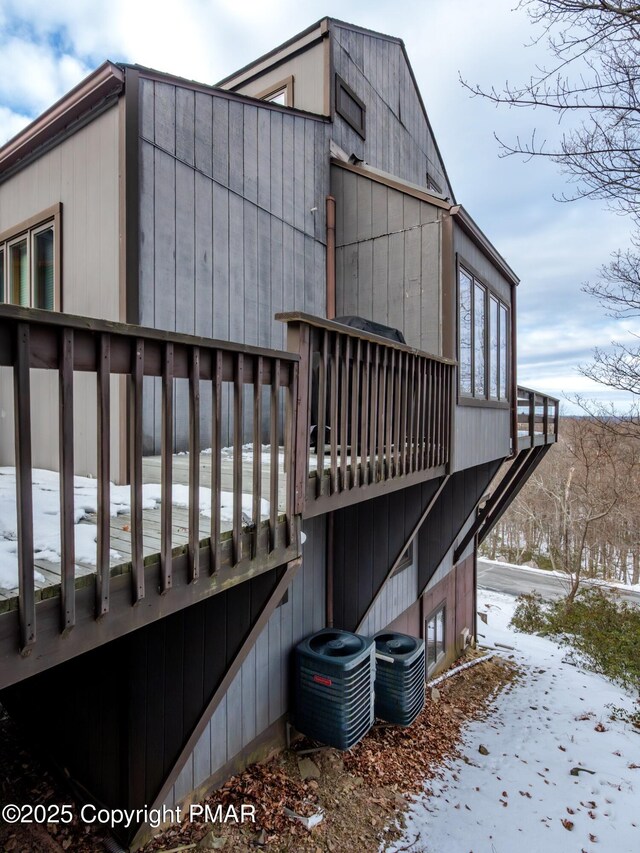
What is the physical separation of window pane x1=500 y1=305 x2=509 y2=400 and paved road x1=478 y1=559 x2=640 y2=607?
1544cm

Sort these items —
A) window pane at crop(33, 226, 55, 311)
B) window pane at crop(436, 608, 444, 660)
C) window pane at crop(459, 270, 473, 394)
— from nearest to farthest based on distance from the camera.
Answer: window pane at crop(33, 226, 55, 311)
window pane at crop(459, 270, 473, 394)
window pane at crop(436, 608, 444, 660)

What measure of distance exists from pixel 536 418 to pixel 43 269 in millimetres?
7831

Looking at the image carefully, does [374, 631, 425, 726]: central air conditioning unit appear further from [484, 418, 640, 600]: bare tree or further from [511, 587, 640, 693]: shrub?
[484, 418, 640, 600]: bare tree

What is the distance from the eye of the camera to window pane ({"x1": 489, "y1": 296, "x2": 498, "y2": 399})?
5.58 m

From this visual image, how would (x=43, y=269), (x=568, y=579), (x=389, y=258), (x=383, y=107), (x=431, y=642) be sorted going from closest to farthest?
1. (x=43, y=269)
2. (x=389, y=258)
3. (x=383, y=107)
4. (x=431, y=642)
5. (x=568, y=579)

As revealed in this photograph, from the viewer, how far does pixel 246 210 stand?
418cm

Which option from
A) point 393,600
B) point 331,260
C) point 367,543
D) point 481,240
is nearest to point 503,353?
point 481,240

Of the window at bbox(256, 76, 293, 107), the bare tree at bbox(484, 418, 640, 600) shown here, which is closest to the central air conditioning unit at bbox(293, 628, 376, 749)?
the window at bbox(256, 76, 293, 107)

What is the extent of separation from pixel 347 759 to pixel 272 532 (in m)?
3.76

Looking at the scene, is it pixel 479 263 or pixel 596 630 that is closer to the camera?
pixel 479 263

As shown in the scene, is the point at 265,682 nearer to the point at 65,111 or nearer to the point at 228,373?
the point at 228,373

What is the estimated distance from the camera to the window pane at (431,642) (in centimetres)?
735

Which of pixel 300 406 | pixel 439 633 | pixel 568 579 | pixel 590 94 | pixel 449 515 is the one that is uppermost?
pixel 590 94

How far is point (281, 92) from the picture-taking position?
570 cm
